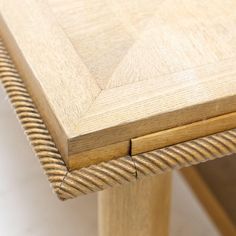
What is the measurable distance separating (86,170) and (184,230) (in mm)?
601

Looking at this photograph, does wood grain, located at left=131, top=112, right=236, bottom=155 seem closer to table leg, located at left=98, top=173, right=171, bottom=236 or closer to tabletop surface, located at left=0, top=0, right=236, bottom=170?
tabletop surface, located at left=0, top=0, right=236, bottom=170

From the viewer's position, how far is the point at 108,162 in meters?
0.57

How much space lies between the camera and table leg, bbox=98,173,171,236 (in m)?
0.71

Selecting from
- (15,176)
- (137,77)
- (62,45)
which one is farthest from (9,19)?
(15,176)

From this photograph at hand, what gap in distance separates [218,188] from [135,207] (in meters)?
0.52

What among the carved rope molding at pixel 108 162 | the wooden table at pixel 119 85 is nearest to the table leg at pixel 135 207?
the wooden table at pixel 119 85

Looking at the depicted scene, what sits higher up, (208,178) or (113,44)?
(113,44)

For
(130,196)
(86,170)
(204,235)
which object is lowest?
(204,235)

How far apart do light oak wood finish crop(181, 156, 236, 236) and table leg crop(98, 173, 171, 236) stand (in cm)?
36

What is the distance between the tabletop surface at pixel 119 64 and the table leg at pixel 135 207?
0.15 m

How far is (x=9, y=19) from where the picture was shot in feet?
2.23

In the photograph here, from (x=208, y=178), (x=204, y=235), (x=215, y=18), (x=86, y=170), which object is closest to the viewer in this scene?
(x=86, y=170)

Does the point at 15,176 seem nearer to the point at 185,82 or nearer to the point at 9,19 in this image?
the point at 9,19

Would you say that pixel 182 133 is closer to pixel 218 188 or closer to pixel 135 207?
pixel 135 207
